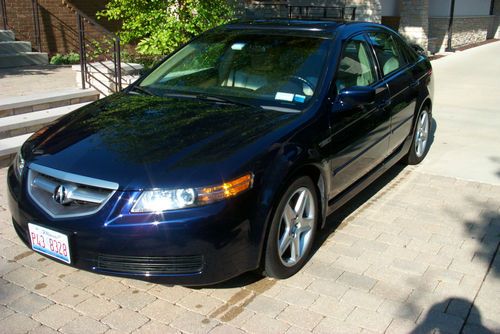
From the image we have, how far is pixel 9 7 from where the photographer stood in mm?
10258

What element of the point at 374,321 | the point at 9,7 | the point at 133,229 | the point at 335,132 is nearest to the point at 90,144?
the point at 133,229

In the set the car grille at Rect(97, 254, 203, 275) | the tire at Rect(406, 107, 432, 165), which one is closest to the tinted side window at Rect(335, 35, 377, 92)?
the tire at Rect(406, 107, 432, 165)

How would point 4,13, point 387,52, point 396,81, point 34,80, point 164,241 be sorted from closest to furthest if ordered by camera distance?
point 164,241, point 396,81, point 387,52, point 34,80, point 4,13

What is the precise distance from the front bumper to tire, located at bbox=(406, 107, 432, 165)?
3.52m

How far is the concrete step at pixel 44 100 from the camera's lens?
654 cm

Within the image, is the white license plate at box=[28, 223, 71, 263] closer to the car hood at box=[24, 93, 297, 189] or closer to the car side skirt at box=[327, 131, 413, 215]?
the car hood at box=[24, 93, 297, 189]

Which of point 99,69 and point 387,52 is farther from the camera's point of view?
point 99,69

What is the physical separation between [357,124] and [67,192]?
91.0 inches

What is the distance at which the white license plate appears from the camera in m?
3.05

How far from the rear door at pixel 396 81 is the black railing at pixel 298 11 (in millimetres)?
11125

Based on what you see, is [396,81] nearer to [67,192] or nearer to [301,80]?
[301,80]

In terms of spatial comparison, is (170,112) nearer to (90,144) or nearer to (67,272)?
(90,144)

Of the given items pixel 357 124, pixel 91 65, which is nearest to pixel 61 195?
pixel 357 124

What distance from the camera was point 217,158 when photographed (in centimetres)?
313
